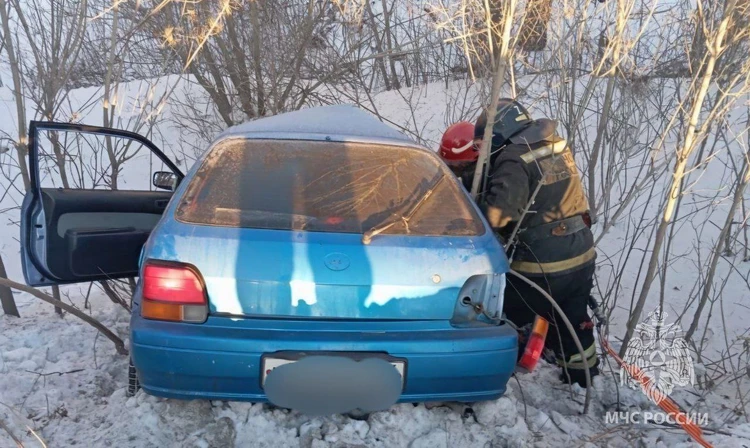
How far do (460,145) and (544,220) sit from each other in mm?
870

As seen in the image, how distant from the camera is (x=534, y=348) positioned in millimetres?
2674

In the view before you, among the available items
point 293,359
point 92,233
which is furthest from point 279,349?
point 92,233

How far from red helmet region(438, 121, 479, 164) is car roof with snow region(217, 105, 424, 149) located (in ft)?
2.41

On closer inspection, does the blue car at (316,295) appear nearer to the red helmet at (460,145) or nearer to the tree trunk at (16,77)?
the red helmet at (460,145)

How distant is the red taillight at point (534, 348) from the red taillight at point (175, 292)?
5.04 ft

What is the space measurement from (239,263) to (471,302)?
0.99 meters

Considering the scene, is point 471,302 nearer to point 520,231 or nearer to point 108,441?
point 520,231

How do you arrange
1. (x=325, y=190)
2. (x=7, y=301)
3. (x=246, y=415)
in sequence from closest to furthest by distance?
(x=246, y=415)
(x=325, y=190)
(x=7, y=301)

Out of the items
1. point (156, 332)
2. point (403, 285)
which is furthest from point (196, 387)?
point (403, 285)

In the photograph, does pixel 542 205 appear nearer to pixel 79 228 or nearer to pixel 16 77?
pixel 79 228

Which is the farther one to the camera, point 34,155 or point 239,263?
point 34,155

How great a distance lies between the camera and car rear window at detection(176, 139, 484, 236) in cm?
235

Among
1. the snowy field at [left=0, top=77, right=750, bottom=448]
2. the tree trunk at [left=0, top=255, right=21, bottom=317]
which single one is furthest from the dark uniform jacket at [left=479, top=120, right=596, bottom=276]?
the tree trunk at [left=0, top=255, right=21, bottom=317]

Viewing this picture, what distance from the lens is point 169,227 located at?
2.26 m
